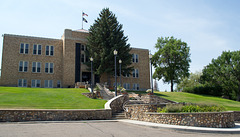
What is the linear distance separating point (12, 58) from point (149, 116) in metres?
30.1

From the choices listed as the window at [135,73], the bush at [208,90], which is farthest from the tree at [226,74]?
the window at [135,73]

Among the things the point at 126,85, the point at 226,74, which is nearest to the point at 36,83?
the point at 126,85

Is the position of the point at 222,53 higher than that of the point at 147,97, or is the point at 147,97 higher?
the point at 222,53

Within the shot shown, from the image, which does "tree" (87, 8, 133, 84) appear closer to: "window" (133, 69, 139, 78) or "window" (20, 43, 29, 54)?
"window" (133, 69, 139, 78)

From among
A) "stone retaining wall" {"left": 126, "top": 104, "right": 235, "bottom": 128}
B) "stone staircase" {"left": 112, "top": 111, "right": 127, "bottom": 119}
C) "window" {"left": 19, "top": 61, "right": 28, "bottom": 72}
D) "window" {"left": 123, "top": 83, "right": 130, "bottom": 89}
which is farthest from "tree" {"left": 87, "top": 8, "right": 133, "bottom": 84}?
"stone retaining wall" {"left": 126, "top": 104, "right": 235, "bottom": 128}

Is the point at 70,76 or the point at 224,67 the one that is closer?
the point at 70,76

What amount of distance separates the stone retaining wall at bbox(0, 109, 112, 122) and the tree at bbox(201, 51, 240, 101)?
3960 cm

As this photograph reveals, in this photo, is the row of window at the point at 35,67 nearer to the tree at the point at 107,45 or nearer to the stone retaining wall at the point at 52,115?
the tree at the point at 107,45

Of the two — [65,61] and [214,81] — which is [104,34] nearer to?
[65,61]

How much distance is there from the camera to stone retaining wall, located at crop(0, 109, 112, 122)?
14992mm

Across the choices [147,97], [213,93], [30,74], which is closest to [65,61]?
[30,74]

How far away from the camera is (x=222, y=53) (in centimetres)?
5144

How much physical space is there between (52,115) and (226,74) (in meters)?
44.1

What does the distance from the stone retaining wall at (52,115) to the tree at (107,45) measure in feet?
72.4
